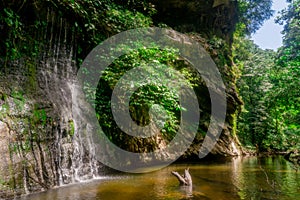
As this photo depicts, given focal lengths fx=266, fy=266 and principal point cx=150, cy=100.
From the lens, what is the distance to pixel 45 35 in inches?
356

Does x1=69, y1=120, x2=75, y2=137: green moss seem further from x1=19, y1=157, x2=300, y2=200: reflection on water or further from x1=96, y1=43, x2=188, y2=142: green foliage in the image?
x1=19, y1=157, x2=300, y2=200: reflection on water

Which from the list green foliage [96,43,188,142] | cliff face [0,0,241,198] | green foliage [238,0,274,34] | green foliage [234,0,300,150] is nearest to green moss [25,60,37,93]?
cliff face [0,0,241,198]

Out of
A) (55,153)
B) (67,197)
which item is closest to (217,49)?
(55,153)

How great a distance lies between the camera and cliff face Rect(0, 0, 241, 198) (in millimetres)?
6207

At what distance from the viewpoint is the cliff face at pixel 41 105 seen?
621 cm

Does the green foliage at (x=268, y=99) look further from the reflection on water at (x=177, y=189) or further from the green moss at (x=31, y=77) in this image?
the green moss at (x=31, y=77)

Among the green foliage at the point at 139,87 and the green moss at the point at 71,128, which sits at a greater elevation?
the green foliage at the point at 139,87

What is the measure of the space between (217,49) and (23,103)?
14.0 meters

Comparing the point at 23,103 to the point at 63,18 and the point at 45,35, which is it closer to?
the point at 45,35

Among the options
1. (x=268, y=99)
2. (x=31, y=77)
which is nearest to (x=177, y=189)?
(x=31, y=77)

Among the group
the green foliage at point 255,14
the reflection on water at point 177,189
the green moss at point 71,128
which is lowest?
the reflection on water at point 177,189

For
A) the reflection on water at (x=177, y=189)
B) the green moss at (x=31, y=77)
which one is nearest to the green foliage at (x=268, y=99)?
the reflection on water at (x=177, y=189)

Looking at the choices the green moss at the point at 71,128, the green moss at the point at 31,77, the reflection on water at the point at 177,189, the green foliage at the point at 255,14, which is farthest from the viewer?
the green foliage at the point at 255,14

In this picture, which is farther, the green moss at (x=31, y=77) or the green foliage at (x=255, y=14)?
the green foliage at (x=255, y=14)
